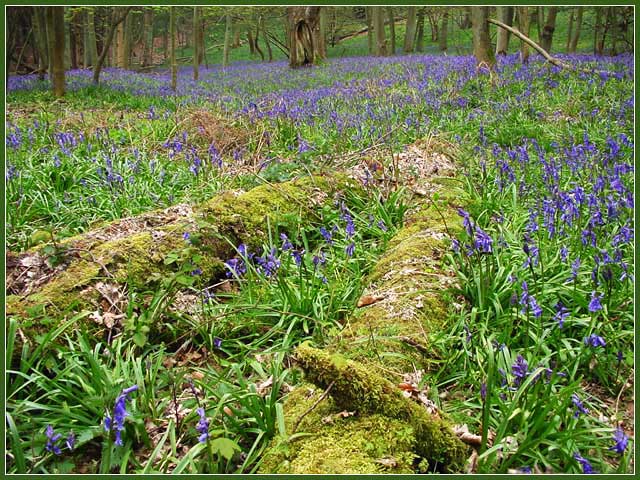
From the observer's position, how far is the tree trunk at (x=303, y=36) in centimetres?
2169

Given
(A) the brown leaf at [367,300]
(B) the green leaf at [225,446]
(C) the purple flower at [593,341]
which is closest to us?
(B) the green leaf at [225,446]

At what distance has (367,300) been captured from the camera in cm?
327

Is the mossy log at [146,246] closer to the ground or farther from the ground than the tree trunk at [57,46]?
closer to the ground

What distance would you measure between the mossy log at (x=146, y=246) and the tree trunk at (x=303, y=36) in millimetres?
18541

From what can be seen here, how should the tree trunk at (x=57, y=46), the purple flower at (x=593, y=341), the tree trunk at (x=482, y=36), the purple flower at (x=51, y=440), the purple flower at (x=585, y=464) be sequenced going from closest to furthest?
the purple flower at (x=585, y=464) < the purple flower at (x=51, y=440) < the purple flower at (x=593, y=341) < the tree trunk at (x=57, y=46) < the tree trunk at (x=482, y=36)

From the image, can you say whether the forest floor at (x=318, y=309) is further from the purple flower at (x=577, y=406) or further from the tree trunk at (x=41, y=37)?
the tree trunk at (x=41, y=37)

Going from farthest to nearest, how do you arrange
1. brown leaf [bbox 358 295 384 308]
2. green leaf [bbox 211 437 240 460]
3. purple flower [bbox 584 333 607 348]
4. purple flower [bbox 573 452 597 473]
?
brown leaf [bbox 358 295 384 308] → purple flower [bbox 584 333 607 348] → purple flower [bbox 573 452 597 473] → green leaf [bbox 211 437 240 460]

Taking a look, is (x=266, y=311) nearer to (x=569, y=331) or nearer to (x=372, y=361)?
(x=372, y=361)

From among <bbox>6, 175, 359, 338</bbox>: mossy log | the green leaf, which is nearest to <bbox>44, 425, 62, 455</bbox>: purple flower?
the green leaf

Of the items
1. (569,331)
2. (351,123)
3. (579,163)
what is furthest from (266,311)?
(351,123)

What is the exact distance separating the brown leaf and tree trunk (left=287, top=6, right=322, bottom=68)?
66.2 ft

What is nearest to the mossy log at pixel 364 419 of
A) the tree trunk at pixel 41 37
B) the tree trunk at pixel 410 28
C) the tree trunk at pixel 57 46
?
the tree trunk at pixel 57 46

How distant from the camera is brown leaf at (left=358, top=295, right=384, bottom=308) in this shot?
10.6 ft

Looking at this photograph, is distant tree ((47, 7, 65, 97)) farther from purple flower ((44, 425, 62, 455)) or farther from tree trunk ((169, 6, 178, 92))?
purple flower ((44, 425, 62, 455))
